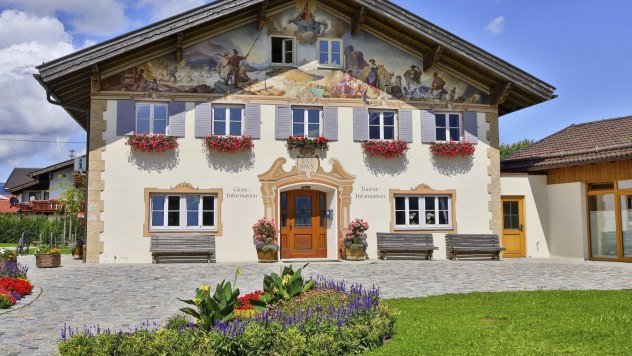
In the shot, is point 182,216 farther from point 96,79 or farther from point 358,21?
point 358,21

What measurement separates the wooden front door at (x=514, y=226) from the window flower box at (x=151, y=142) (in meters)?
9.37

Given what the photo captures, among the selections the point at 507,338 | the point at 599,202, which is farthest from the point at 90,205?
the point at 599,202

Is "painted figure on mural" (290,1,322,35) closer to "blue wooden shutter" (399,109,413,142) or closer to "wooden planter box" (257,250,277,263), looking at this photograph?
"blue wooden shutter" (399,109,413,142)

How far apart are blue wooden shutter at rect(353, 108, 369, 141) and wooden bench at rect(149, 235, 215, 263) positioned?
4724mm

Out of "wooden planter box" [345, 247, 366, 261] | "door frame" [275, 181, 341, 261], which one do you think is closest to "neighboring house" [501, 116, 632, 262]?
"wooden planter box" [345, 247, 366, 261]

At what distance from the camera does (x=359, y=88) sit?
16797mm

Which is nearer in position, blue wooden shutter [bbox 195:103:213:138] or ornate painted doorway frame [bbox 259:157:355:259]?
blue wooden shutter [bbox 195:103:213:138]

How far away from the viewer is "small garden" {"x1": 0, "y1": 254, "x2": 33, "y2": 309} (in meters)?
8.69

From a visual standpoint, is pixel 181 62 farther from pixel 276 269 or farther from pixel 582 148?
pixel 582 148

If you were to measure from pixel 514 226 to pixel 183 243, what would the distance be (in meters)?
9.30

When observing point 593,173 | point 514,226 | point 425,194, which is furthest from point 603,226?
point 425,194

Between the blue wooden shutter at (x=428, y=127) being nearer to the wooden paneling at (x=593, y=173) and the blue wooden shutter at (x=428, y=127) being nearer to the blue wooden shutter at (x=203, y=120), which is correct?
the wooden paneling at (x=593, y=173)

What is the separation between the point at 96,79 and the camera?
15.2m

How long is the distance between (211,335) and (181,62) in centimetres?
1167
